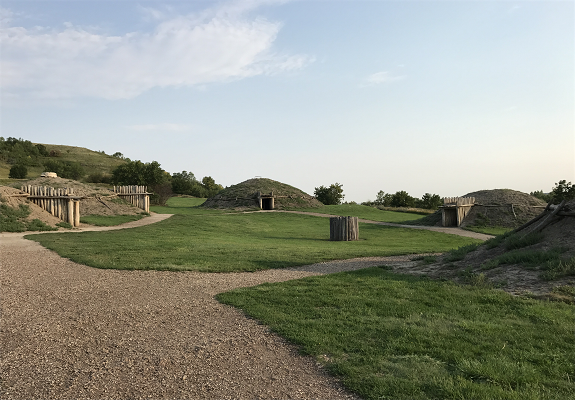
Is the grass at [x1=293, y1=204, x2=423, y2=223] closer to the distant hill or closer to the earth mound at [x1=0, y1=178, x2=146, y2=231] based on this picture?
the earth mound at [x1=0, y1=178, x2=146, y2=231]

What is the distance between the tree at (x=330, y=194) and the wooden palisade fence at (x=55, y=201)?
38.9m

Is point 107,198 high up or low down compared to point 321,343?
up

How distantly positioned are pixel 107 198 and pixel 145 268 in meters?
25.1

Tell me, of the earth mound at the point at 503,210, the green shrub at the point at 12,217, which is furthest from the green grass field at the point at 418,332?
the earth mound at the point at 503,210

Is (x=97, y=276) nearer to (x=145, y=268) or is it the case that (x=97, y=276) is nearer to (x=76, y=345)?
(x=145, y=268)

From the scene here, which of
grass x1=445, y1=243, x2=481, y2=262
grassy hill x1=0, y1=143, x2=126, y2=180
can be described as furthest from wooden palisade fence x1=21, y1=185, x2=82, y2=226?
grassy hill x1=0, y1=143, x2=126, y2=180

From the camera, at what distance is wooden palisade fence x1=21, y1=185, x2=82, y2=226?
25.2 m

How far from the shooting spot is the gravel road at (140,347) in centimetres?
407

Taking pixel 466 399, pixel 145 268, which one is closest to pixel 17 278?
pixel 145 268

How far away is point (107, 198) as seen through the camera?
1312 inches

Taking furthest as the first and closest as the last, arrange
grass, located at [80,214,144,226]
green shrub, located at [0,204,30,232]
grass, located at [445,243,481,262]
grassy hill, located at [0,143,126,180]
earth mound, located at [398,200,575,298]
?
grassy hill, located at [0,143,126,180] < grass, located at [80,214,144,226] < green shrub, located at [0,204,30,232] < grass, located at [445,243,481,262] < earth mound, located at [398,200,575,298]

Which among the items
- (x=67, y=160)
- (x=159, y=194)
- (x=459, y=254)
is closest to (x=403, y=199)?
(x=159, y=194)

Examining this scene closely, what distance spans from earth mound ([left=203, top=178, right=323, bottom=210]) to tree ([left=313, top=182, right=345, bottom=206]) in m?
5.63

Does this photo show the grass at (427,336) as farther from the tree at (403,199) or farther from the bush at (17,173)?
the bush at (17,173)
